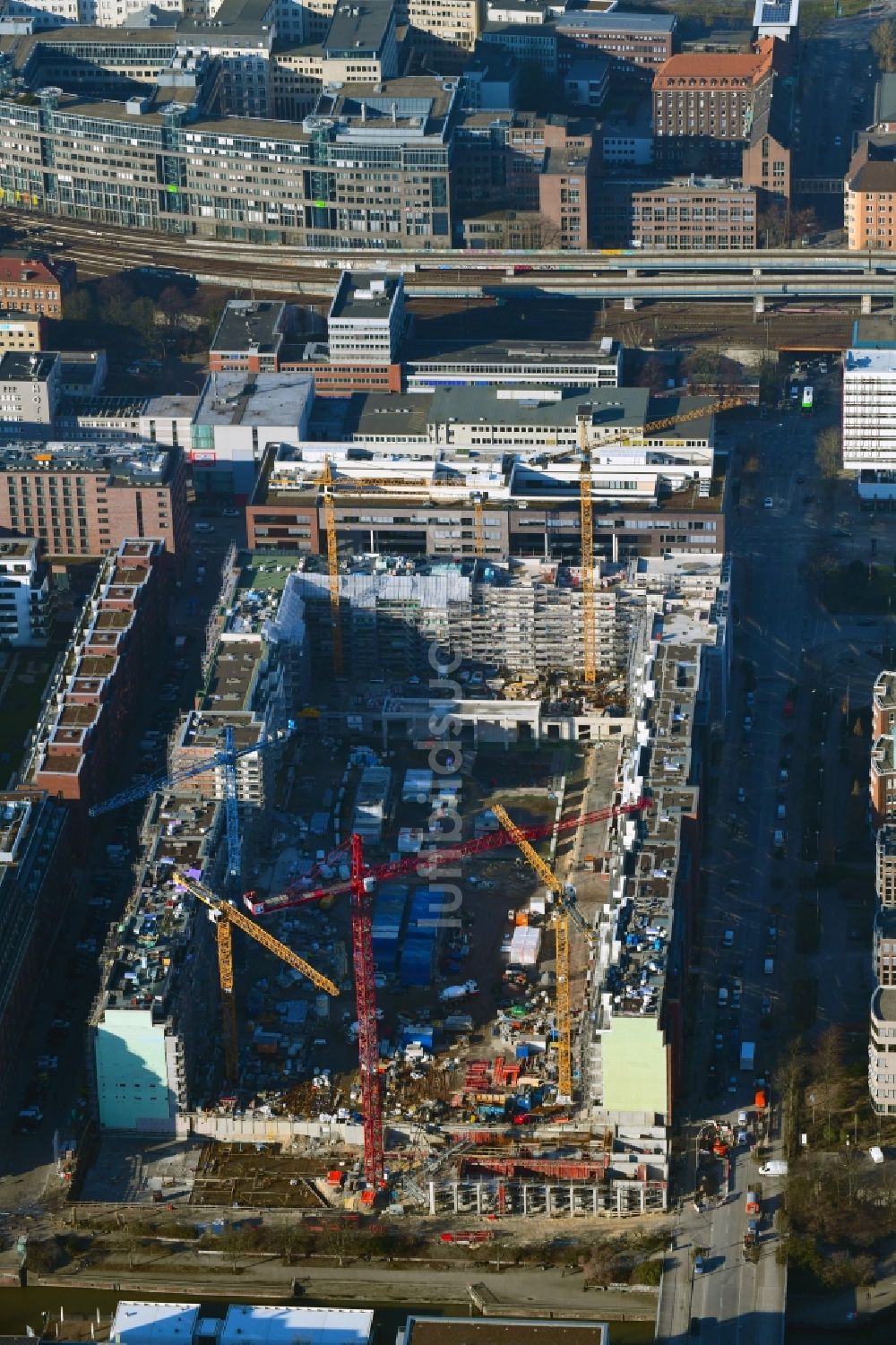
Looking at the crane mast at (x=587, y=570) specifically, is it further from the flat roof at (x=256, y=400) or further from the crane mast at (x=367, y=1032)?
the crane mast at (x=367, y=1032)

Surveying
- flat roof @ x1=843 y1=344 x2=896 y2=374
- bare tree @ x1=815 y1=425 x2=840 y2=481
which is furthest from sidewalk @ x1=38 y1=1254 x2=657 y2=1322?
flat roof @ x1=843 y1=344 x2=896 y2=374

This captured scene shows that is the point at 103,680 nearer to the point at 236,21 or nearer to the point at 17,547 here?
the point at 17,547

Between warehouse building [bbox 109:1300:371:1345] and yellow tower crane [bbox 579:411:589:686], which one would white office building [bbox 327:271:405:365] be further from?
warehouse building [bbox 109:1300:371:1345]

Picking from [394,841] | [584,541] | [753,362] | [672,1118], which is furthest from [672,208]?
[672,1118]

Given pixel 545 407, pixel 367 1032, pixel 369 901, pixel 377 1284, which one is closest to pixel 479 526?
pixel 545 407

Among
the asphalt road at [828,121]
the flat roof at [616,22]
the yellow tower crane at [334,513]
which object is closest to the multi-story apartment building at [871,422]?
the yellow tower crane at [334,513]

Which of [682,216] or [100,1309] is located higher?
[682,216]
